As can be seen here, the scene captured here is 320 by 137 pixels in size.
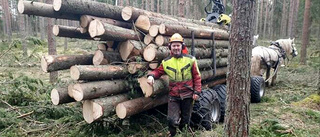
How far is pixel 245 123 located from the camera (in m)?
3.50

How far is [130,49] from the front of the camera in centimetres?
482

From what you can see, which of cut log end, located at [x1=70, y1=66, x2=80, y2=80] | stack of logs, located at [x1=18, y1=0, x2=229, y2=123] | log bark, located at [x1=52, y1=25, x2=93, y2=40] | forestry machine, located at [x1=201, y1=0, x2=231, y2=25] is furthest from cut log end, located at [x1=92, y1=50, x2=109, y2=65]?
forestry machine, located at [x1=201, y1=0, x2=231, y2=25]

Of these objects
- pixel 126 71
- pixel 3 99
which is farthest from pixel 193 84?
pixel 3 99

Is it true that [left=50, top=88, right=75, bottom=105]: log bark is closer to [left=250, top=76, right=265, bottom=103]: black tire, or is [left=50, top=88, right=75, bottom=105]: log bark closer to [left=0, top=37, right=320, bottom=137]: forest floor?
[left=0, top=37, right=320, bottom=137]: forest floor

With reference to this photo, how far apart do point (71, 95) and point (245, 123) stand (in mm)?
2892

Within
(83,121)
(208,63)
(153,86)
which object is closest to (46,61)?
(83,121)

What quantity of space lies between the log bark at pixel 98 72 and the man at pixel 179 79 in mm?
615

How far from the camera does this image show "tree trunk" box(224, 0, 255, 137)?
3244 mm

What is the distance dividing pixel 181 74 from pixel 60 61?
7.41 feet

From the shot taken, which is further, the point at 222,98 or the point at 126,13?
the point at 222,98

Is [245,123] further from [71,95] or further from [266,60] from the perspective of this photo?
[266,60]

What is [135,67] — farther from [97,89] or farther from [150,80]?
[97,89]

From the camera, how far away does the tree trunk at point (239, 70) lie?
10.6 ft

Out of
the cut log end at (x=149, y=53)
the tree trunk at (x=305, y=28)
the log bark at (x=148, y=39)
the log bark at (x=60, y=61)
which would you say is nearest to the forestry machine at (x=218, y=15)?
the log bark at (x=148, y=39)
